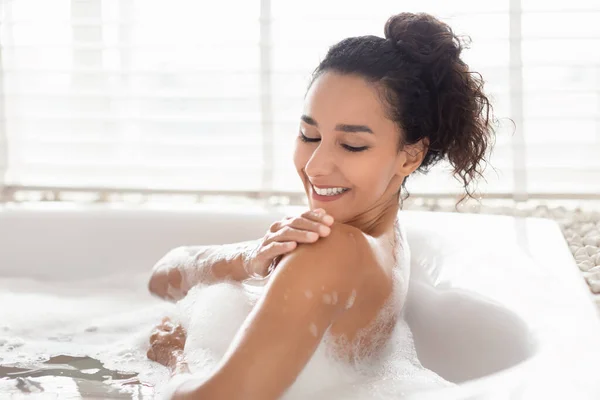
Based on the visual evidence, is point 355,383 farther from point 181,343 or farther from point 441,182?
point 441,182

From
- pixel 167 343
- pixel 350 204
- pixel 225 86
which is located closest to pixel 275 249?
pixel 350 204

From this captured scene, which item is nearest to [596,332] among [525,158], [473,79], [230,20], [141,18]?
[473,79]

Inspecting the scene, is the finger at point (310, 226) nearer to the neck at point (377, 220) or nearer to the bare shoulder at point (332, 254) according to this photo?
the bare shoulder at point (332, 254)

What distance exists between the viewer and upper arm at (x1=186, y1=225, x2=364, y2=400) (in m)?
1.16

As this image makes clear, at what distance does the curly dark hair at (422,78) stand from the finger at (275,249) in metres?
0.32

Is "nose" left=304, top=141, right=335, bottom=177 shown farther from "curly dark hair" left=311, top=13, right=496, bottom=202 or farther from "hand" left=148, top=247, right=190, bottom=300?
"hand" left=148, top=247, right=190, bottom=300

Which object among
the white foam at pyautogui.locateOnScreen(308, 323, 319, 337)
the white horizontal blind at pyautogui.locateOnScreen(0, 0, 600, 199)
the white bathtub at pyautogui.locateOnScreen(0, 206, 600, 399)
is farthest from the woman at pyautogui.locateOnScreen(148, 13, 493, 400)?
the white horizontal blind at pyautogui.locateOnScreen(0, 0, 600, 199)

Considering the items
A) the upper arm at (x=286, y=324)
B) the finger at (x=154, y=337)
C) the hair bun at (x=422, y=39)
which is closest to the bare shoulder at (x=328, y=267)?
the upper arm at (x=286, y=324)

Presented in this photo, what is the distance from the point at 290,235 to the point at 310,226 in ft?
0.12

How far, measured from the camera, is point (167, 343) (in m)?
1.67

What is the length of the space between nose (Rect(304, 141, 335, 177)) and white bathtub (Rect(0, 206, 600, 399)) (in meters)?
0.43

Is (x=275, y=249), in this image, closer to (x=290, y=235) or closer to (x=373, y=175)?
(x=290, y=235)

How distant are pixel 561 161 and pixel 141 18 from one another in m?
1.68

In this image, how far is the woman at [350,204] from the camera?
1182mm
